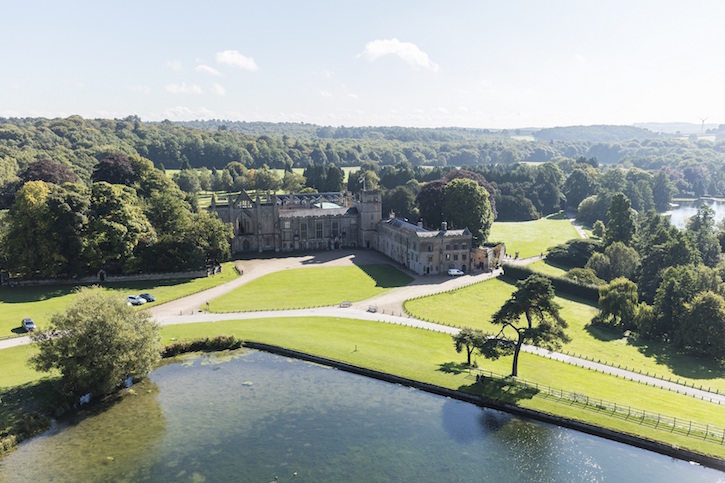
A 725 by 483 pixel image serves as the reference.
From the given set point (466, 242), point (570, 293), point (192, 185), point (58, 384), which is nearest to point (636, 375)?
point (570, 293)

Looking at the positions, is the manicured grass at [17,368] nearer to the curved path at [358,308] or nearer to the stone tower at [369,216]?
the curved path at [358,308]

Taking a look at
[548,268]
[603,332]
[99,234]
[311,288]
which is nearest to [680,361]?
[603,332]

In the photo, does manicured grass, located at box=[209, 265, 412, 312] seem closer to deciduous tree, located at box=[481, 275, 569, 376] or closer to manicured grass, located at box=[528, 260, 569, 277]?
manicured grass, located at box=[528, 260, 569, 277]

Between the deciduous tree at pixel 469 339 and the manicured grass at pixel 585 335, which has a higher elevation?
the deciduous tree at pixel 469 339

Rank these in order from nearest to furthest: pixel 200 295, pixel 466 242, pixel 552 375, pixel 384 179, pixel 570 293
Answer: pixel 552 375 < pixel 200 295 < pixel 570 293 < pixel 466 242 < pixel 384 179

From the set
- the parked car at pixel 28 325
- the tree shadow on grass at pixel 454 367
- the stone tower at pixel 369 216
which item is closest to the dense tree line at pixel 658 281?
the tree shadow on grass at pixel 454 367

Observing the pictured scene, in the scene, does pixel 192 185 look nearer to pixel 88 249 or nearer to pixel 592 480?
pixel 88 249

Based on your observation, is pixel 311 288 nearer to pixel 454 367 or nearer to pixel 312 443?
pixel 454 367
